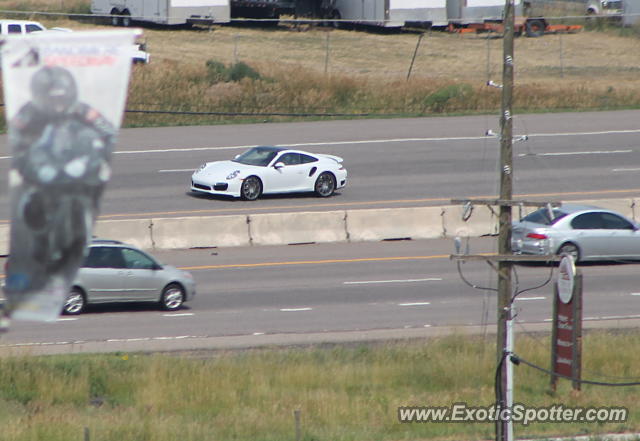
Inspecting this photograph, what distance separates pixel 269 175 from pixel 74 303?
1070 cm

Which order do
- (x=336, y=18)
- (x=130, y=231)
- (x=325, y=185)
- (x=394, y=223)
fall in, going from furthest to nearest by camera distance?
(x=336, y=18) < (x=325, y=185) < (x=394, y=223) < (x=130, y=231)

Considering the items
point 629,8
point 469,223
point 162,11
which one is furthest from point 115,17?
point 629,8

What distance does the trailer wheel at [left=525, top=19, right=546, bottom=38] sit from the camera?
59188 millimetres

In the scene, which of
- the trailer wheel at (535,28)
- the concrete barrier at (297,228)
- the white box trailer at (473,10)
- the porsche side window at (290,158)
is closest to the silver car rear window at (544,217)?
the concrete barrier at (297,228)

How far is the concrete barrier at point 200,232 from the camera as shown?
24.4 metres

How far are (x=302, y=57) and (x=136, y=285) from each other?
3316 cm

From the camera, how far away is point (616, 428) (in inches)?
522

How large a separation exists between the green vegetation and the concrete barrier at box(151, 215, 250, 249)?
26.6ft

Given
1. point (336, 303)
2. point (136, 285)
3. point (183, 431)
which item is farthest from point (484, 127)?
point (183, 431)

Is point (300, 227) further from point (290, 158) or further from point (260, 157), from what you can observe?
point (260, 157)

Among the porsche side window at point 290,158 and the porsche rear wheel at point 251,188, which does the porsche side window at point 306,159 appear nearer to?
the porsche side window at point 290,158

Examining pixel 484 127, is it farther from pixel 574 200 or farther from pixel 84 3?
pixel 84 3

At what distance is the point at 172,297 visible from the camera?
19.5m

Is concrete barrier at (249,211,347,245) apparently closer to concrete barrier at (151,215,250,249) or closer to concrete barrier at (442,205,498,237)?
concrete barrier at (151,215,250,249)
